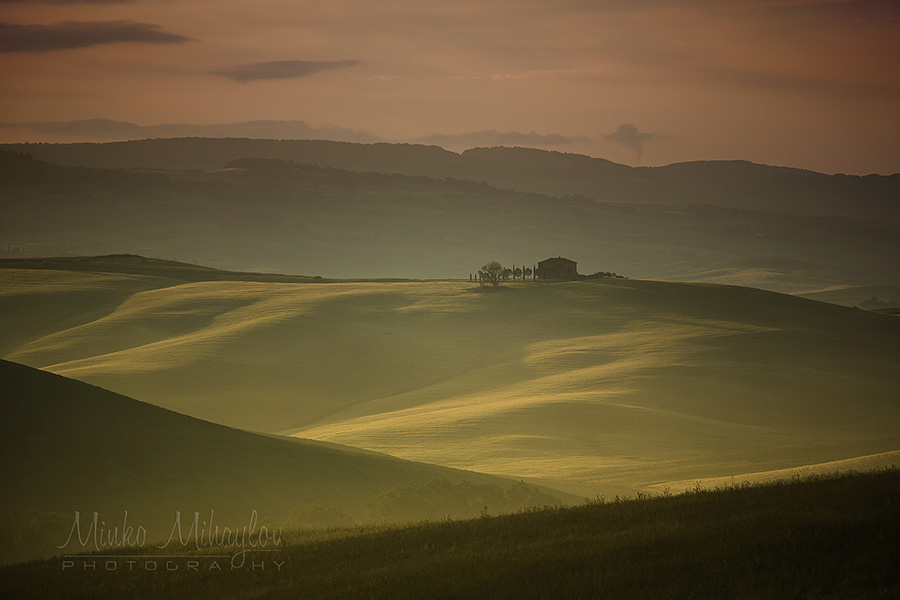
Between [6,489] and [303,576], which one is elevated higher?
[303,576]

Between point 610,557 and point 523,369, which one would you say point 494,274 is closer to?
point 523,369

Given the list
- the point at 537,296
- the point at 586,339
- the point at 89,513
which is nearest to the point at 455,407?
the point at 586,339

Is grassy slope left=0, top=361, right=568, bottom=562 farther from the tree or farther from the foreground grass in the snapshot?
the tree

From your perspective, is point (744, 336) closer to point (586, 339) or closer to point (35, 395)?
point (586, 339)

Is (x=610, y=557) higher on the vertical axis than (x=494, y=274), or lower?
lower

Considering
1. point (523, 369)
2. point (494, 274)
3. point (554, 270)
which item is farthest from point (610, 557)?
point (554, 270)

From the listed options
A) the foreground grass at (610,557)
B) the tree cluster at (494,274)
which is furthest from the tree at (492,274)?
the foreground grass at (610,557)
